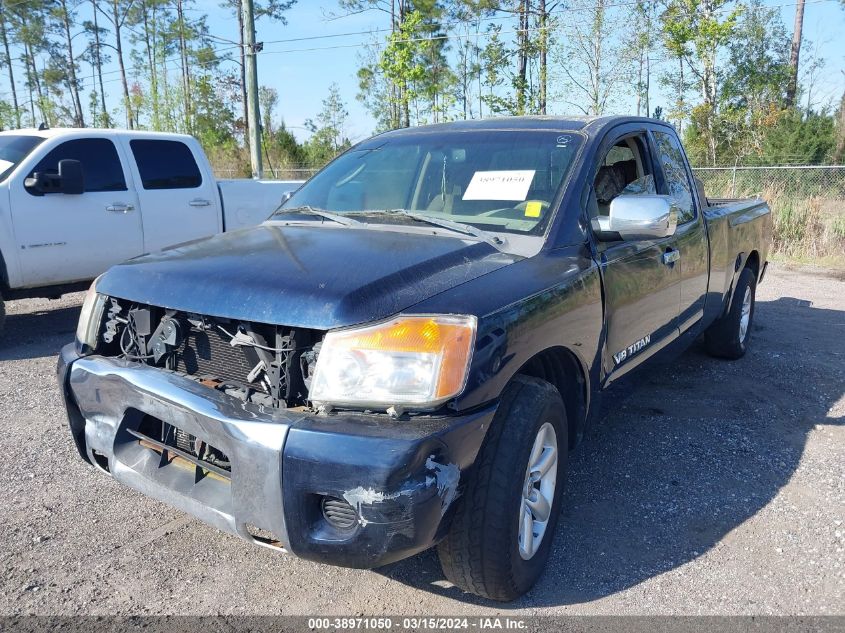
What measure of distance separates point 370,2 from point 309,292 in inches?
1185

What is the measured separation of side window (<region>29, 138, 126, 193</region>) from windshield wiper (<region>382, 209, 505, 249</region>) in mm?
4767

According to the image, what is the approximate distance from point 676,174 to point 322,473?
338 cm

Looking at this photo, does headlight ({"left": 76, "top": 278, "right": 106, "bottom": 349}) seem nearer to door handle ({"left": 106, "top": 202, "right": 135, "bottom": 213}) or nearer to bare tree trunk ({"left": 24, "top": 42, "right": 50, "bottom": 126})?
door handle ({"left": 106, "top": 202, "right": 135, "bottom": 213})

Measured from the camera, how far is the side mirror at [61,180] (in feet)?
20.2

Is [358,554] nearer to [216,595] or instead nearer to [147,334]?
[216,595]

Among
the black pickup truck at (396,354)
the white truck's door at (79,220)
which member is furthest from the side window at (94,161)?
the black pickup truck at (396,354)

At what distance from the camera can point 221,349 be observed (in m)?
2.44

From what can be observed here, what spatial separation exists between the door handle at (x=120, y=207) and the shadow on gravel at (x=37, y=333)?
127 centimetres

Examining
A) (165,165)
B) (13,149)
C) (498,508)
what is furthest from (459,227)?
(13,149)

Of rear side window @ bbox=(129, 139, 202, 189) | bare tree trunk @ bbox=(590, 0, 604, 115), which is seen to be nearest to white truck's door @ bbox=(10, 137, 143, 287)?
rear side window @ bbox=(129, 139, 202, 189)

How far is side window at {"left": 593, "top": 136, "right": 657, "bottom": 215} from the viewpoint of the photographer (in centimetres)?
357

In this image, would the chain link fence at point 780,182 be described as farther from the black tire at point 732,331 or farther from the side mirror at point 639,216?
the side mirror at point 639,216

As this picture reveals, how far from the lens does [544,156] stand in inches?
128

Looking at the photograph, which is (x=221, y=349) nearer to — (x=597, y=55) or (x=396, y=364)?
(x=396, y=364)
